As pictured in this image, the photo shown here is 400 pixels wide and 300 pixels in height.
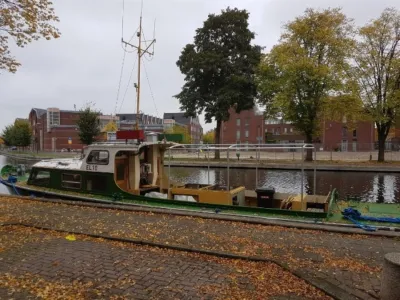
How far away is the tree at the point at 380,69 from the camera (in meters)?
35.1

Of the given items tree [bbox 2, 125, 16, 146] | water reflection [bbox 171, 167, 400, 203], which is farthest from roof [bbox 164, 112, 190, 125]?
water reflection [bbox 171, 167, 400, 203]

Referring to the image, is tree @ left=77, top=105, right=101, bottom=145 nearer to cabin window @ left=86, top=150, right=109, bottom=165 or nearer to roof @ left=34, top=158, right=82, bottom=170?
roof @ left=34, top=158, right=82, bottom=170

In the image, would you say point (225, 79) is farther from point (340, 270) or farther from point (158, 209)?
point (340, 270)

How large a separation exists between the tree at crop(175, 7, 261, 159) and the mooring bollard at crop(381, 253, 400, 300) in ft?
120

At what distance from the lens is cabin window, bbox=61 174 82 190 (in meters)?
14.5

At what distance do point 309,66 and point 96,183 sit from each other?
28.0m

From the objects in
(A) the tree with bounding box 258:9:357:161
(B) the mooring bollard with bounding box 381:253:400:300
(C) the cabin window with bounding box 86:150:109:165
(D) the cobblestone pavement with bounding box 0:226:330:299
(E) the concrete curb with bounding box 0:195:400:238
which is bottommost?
(D) the cobblestone pavement with bounding box 0:226:330:299

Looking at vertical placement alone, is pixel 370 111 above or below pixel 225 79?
below

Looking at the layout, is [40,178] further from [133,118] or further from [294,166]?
[133,118]

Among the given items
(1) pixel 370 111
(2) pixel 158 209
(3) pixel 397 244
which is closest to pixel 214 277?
(3) pixel 397 244

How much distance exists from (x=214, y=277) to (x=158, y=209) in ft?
19.2

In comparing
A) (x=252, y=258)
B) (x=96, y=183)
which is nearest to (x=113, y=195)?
(x=96, y=183)

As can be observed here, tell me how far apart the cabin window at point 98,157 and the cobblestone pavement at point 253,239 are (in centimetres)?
239

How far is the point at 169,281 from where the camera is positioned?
18.8 ft
